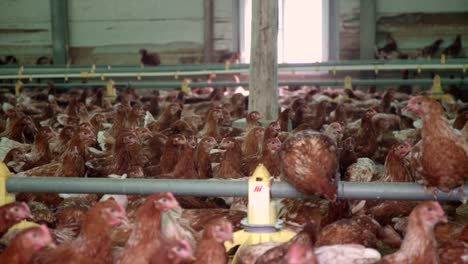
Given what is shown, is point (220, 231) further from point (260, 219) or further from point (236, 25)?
point (236, 25)

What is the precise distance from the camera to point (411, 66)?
1026 cm

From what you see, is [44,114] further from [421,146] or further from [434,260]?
[434,260]

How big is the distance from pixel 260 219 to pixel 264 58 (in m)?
3.86

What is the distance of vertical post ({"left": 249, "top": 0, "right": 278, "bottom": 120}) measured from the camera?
284 inches

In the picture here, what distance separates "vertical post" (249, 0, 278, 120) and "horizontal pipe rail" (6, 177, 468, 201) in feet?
12.4

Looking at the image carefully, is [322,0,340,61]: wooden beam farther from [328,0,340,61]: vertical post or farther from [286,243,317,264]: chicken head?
[286,243,317,264]: chicken head

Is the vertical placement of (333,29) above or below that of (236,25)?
below

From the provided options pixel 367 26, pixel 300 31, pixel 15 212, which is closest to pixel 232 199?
pixel 15 212

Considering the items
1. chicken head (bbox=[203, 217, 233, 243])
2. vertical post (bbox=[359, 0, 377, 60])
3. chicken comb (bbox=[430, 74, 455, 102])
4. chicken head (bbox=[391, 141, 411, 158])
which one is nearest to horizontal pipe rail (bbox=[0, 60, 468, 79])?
chicken comb (bbox=[430, 74, 455, 102])

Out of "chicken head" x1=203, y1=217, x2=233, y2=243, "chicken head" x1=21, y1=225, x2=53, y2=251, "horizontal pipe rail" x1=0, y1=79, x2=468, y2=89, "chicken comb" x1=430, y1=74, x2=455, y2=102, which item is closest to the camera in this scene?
"chicken head" x1=21, y1=225, x2=53, y2=251

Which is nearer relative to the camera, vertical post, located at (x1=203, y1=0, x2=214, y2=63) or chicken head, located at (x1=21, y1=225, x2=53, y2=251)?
chicken head, located at (x1=21, y1=225, x2=53, y2=251)

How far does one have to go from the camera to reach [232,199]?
206 inches

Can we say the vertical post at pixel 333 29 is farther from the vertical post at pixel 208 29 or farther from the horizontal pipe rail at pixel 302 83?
the horizontal pipe rail at pixel 302 83

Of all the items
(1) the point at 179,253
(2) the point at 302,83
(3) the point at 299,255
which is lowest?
(1) the point at 179,253
